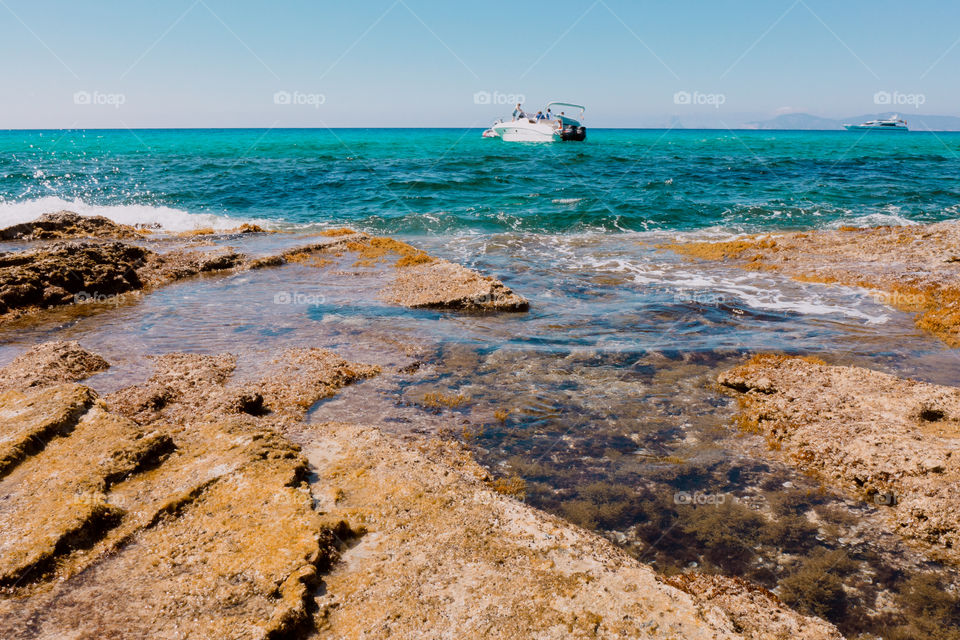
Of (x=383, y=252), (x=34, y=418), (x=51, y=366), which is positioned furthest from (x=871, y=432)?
(x=383, y=252)

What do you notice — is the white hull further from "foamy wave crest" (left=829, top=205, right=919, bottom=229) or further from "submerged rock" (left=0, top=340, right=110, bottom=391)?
"submerged rock" (left=0, top=340, right=110, bottom=391)

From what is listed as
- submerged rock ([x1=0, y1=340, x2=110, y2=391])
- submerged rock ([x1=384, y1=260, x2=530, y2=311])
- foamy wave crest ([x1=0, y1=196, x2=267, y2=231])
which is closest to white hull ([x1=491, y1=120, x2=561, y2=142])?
foamy wave crest ([x1=0, y1=196, x2=267, y2=231])

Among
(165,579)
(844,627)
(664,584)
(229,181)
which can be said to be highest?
(229,181)

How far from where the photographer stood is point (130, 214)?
24.3 m

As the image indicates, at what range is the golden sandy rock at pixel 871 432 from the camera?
14.3ft

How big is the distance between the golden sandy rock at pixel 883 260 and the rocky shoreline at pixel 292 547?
882 centimetres

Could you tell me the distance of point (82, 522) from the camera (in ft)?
11.0

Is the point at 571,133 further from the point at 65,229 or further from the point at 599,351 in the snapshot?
the point at 599,351

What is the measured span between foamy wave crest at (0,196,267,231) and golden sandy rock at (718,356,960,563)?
20910 millimetres

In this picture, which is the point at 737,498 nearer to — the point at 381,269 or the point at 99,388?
the point at 99,388

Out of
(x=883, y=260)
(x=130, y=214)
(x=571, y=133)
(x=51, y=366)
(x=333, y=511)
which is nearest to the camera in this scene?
(x=333, y=511)

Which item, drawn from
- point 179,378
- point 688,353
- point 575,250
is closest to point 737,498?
point 688,353

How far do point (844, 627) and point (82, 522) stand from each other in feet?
16.9

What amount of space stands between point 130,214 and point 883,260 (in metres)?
29.7
